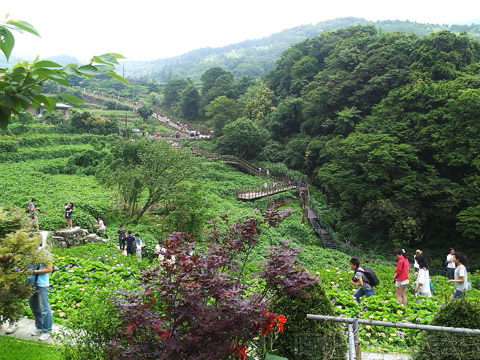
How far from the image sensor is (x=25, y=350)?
4.06 metres

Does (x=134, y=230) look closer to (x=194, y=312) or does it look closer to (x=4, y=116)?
(x=194, y=312)

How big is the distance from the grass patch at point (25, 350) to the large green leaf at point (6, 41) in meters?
3.75

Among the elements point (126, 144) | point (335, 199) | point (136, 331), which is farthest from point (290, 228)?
point (136, 331)

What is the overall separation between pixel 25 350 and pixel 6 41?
13.3 ft

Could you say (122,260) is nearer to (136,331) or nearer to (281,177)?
(136,331)

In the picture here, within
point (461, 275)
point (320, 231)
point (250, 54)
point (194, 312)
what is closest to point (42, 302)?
point (194, 312)

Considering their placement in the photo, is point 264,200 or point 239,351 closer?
point 239,351

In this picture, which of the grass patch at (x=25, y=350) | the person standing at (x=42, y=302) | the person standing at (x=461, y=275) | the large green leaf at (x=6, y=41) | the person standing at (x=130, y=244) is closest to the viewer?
the large green leaf at (x=6, y=41)

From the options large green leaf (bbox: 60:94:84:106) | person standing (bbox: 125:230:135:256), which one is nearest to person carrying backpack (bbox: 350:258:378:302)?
large green leaf (bbox: 60:94:84:106)

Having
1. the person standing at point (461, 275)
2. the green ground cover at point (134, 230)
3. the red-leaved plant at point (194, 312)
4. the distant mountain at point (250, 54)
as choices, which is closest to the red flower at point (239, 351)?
the red-leaved plant at point (194, 312)

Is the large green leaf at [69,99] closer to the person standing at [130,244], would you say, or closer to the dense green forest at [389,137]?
the person standing at [130,244]

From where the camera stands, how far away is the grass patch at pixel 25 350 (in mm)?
3913

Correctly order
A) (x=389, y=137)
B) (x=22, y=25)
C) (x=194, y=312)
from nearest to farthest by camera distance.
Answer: (x=22, y=25) → (x=194, y=312) → (x=389, y=137)

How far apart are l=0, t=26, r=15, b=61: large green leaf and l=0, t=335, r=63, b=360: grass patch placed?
3.75m
